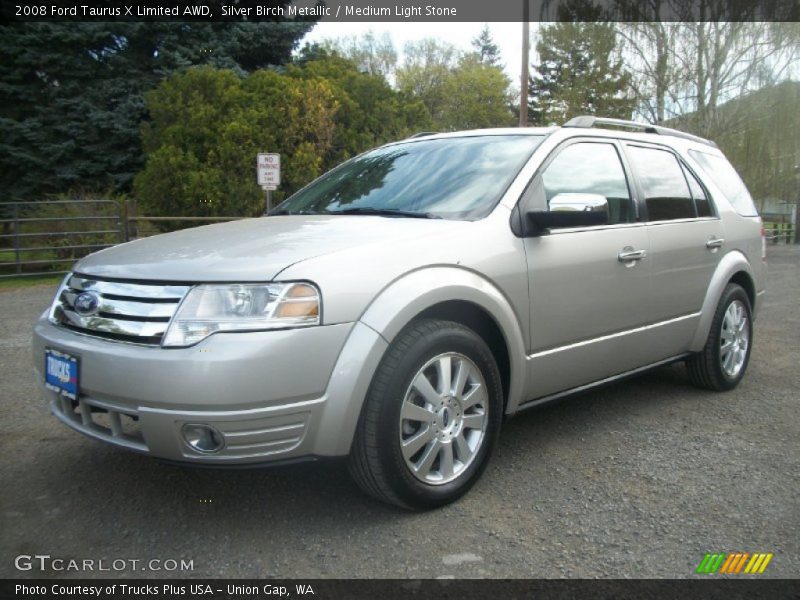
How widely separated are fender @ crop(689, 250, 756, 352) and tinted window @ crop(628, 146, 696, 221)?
0.44 meters

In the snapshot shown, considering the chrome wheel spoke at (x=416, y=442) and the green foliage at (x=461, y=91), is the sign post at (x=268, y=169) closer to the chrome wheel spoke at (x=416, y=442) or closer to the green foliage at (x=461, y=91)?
the chrome wheel spoke at (x=416, y=442)

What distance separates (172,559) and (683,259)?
3260 millimetres

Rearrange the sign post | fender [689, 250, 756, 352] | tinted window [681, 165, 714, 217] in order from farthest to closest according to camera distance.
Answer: the sign post, tinted window [681, 165, 714, 217], fender [689, 250, 756, 352]

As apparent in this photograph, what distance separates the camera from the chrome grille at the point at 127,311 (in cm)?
246

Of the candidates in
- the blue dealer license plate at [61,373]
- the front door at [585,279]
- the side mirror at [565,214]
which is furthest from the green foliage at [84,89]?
the side mirror at [565,214]

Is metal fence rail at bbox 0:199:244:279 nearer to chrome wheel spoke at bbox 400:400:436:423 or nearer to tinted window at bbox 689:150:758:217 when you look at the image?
tinted window at bbox 689:150:758:217

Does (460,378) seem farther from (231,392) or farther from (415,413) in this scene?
(231,392)

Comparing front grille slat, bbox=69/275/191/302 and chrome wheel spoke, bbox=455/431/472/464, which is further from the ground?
front grille slat, bbox=69/275/191/302

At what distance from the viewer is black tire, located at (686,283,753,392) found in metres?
4.46

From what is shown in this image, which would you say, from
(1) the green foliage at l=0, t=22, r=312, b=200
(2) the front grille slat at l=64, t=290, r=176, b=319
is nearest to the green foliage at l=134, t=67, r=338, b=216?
(1) the green foliage at l=0, t=22, r=312, b=200

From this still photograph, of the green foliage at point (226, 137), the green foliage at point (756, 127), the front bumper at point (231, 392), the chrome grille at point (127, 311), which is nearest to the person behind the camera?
the front bumper at point (231, 392)

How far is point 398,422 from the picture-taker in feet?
8.62

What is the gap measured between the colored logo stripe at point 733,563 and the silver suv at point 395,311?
3.15 ft

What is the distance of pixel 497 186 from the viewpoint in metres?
3.32
